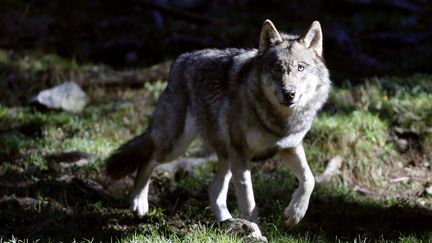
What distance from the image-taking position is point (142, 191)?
6.74 metres

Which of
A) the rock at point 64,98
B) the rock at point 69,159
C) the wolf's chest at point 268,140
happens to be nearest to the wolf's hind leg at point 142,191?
the rock at point 69,159

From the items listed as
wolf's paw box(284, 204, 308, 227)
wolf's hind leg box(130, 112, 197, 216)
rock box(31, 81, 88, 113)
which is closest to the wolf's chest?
wolf's paw box(284, 204, 308, 227)

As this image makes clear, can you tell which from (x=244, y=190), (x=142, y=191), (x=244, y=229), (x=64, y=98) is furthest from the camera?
(x=64, y=98)

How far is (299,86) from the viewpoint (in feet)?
17.0

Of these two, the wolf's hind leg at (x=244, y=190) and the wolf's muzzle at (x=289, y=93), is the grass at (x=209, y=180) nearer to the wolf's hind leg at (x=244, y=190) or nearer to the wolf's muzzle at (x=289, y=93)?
the wolf's hind leg at (x=244, y=190)

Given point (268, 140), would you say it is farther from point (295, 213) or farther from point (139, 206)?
point (139, 206)

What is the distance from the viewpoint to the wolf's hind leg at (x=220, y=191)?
6.26 meters

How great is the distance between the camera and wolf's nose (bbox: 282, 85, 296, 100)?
507 cm

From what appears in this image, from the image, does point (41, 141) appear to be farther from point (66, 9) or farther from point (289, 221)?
point (66, 9)

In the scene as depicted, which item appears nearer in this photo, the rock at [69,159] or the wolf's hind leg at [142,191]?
the wolf's hind leg at [142,191]

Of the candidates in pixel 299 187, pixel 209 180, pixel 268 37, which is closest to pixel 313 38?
pixel 268 37

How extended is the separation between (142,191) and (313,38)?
2.48 m

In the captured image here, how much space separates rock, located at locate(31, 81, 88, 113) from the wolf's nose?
5289mm

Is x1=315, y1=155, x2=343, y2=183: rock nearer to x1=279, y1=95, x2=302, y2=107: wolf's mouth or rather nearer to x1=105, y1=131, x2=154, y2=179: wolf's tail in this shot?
x1=105, y1=131, x2=154, y2=179: wolf's tail
